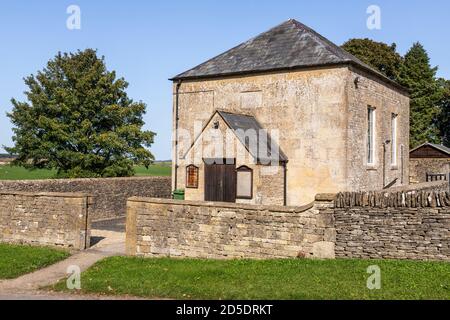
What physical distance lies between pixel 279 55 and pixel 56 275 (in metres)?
14.3

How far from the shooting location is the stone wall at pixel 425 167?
37938 mm

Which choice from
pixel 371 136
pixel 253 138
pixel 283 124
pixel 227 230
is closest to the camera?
pixel 227 230

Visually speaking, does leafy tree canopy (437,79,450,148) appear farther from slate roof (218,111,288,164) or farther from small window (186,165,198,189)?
small window (186,165,198,189)

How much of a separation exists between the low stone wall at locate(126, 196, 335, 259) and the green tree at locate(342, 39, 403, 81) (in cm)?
3422

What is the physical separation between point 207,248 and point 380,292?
5.37 metres

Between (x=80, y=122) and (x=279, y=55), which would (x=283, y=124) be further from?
(x=80, y=122)

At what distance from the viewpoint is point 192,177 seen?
70.1 feet

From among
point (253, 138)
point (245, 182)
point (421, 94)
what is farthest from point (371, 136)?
point (421, 94)

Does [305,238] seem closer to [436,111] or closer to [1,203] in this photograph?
[1,203]

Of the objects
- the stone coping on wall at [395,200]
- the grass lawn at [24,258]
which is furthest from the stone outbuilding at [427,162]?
the grass lawn at [24,258]

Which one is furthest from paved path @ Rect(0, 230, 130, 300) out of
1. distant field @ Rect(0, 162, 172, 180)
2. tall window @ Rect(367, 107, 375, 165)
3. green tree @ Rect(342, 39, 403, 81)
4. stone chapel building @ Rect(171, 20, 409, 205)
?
green tree @ Rect(342, 39, 403, 81)

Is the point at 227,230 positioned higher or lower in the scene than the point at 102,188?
lower

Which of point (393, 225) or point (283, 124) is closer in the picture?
point (393, 225)

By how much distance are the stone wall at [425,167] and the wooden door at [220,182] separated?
22.5m
